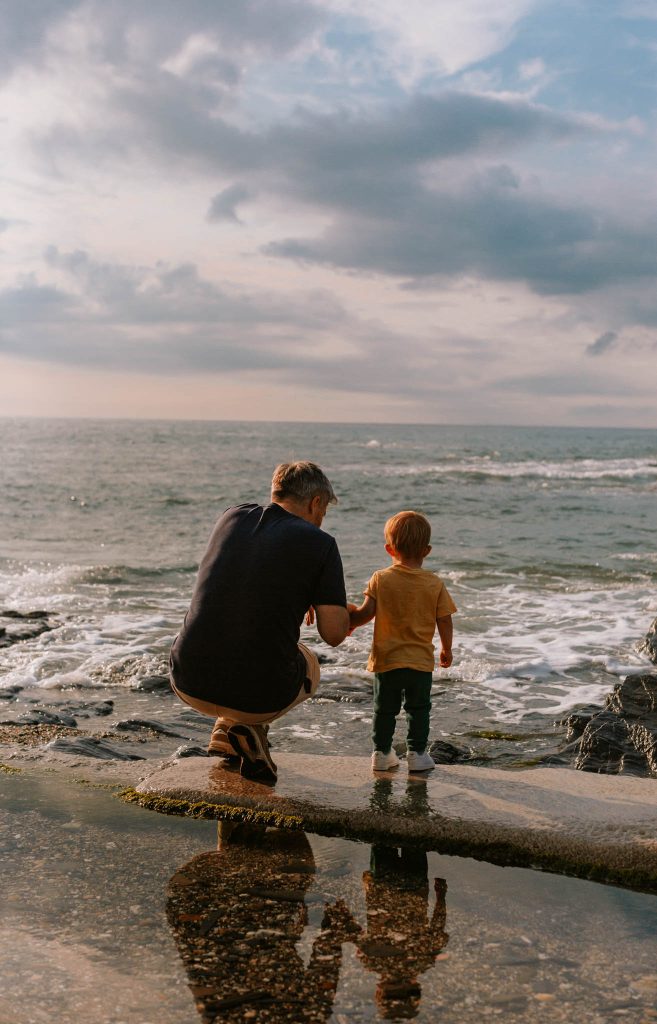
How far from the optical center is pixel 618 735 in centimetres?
605

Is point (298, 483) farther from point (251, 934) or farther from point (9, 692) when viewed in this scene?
point (9, 692)

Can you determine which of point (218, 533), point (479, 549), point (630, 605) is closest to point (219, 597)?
point (218, 533)

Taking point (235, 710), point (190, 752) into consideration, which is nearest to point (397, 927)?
point (235, 710)

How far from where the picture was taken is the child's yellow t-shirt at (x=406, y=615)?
4.63 meters

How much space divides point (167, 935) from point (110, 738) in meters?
3.04

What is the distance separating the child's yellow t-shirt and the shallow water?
106cm

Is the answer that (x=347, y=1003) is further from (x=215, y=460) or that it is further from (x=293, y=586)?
(x=215, y=460)

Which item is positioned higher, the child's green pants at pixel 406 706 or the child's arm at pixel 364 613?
the child's arm at pixel 364 613

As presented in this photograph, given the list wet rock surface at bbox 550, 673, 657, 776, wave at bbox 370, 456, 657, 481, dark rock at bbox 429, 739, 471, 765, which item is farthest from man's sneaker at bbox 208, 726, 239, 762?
wave at bbox 370, 456, 657, 481

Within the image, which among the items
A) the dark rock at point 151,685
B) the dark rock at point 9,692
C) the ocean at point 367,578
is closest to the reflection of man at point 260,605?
the ocean at point 367,578

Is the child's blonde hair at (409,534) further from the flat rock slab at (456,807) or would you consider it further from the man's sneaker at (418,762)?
the flat rock slab at (456,807)

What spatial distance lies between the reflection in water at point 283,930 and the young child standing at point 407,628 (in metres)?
0.89

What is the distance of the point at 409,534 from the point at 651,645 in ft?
17.8

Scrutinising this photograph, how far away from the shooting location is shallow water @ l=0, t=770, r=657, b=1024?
2711 millimetres
